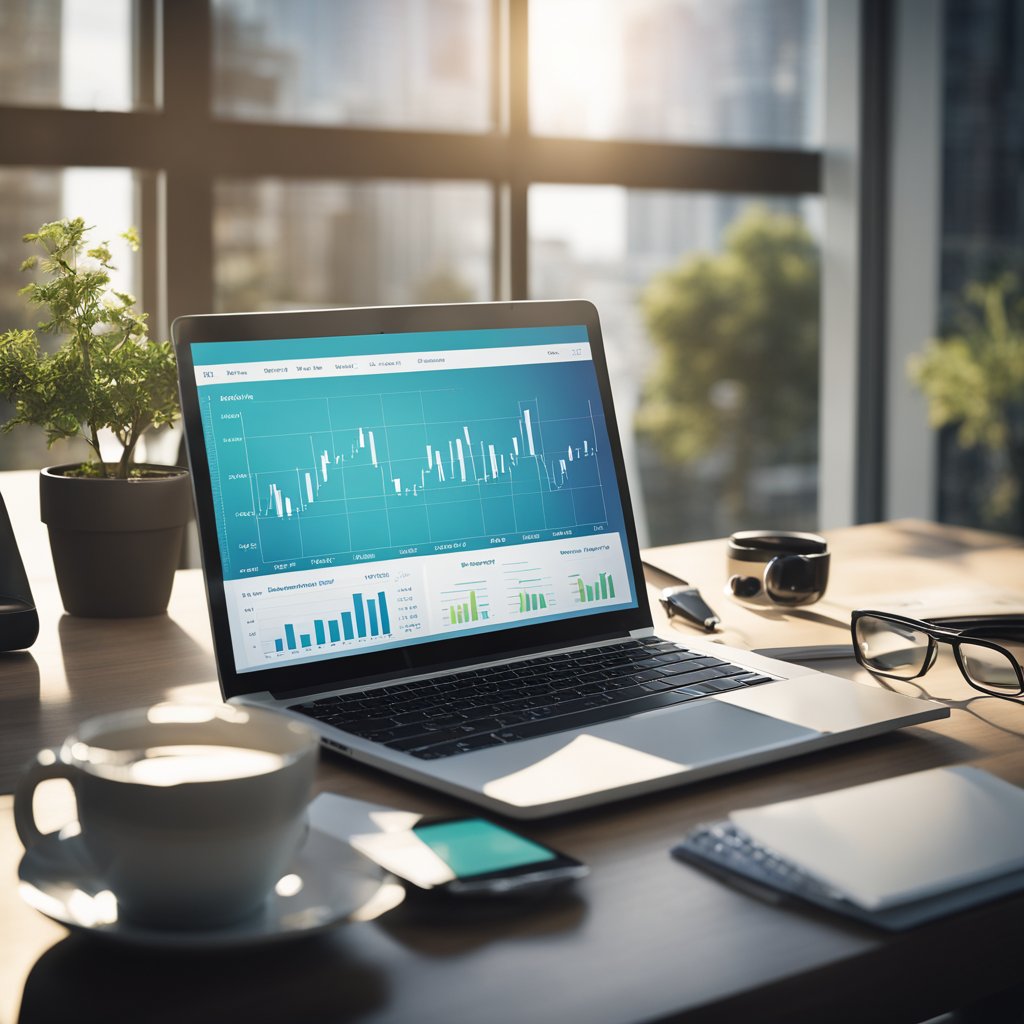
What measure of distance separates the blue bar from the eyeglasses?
1.28ft

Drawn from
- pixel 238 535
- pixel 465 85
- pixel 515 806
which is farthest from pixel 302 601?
pixel 465 85

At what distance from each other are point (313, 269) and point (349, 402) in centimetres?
175

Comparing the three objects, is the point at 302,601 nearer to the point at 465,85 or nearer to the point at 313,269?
the point at 313,269

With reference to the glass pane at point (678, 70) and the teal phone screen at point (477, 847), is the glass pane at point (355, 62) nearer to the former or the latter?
the glass pane at point (678, 70)

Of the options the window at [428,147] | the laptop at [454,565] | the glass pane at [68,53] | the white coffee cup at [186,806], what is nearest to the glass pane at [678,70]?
the window at [428,147]

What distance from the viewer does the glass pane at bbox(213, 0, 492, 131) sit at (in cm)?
243

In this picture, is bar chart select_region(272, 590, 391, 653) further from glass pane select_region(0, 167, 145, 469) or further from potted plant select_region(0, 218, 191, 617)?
glass pane select_region(0, 167, 145, 469)

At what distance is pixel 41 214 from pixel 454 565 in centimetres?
168

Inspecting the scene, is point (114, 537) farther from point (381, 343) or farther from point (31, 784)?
point (31, 784)

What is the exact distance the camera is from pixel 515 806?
0.66 meters

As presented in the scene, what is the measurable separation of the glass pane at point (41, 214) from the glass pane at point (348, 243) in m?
0.18

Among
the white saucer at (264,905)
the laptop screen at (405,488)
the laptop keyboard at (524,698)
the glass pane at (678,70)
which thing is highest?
the glass pane at (678,70)

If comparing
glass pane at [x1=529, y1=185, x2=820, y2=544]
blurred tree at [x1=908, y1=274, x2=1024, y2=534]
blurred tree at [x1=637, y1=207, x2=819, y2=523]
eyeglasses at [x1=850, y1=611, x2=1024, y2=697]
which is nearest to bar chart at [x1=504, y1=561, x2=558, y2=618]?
eyeglasses at [x1=850, y1=611, x2=1024, y2=697]

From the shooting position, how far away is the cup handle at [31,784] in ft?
1.74
